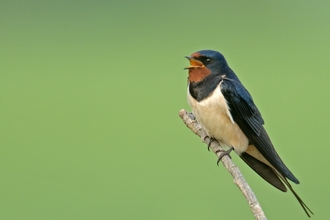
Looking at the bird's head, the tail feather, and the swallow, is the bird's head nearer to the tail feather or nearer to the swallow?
the swallow

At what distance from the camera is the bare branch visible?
2.79 m

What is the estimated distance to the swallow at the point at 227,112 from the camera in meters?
4.30

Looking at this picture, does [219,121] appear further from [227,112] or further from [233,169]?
[233,169]

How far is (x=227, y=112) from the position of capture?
4.41 m

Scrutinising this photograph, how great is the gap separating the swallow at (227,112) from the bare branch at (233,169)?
5 centimetres

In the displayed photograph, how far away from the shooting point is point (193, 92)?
4379mm

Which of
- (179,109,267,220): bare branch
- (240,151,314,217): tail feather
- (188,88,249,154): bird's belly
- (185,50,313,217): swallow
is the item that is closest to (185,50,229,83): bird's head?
(185,50,313,217): swallow

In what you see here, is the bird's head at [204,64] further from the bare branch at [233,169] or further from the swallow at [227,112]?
the bare branch at [233,169]

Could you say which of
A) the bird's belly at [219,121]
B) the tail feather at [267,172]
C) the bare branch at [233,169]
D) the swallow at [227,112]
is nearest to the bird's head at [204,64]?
the swallow at [227,112]

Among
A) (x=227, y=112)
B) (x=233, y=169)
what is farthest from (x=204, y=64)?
(x=233, y=169)

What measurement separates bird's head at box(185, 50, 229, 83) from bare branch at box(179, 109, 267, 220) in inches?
9.0

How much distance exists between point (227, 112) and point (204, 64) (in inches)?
12.9

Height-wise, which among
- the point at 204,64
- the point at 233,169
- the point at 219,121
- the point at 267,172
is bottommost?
the point at 233,169

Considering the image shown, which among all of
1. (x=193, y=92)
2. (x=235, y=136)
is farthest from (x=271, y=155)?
(x=193, y=92)
